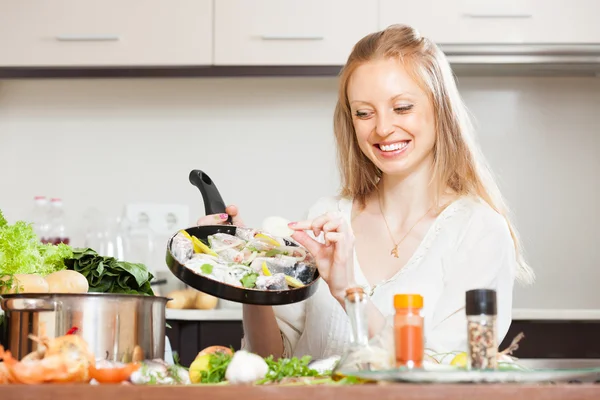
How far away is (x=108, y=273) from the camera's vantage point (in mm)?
1399

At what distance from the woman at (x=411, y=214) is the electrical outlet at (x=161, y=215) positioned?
1.24m

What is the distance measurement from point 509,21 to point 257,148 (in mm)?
990

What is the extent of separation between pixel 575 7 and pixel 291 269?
5.91 feet

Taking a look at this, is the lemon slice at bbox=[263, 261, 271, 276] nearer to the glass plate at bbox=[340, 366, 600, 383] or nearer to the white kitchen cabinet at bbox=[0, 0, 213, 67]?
the glass plate at bbox=[340, 366, 600, 383]

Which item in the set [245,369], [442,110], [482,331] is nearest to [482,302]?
[482,331]

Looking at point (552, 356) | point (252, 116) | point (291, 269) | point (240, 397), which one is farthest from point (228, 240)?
point (252, 116)

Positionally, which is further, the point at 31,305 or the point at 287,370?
the point at 31,305

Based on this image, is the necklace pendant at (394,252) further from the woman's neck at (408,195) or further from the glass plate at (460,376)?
the glass plate at (460,376)

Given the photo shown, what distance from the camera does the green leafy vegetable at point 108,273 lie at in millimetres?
1396

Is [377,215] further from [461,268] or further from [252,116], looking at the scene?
[252,116]

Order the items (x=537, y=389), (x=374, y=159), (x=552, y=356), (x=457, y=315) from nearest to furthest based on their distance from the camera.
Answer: (x=537, y=389)
(x=457, y=315)
(x=374, y=159)
(x=552, y=356)

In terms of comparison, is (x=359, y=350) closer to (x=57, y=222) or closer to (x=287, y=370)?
(x=287, y=370)

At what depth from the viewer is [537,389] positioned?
730 millimetres

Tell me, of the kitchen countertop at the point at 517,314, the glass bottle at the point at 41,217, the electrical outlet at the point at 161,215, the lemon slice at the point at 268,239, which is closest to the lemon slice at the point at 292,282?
the lemon slice at the point at 268,239
